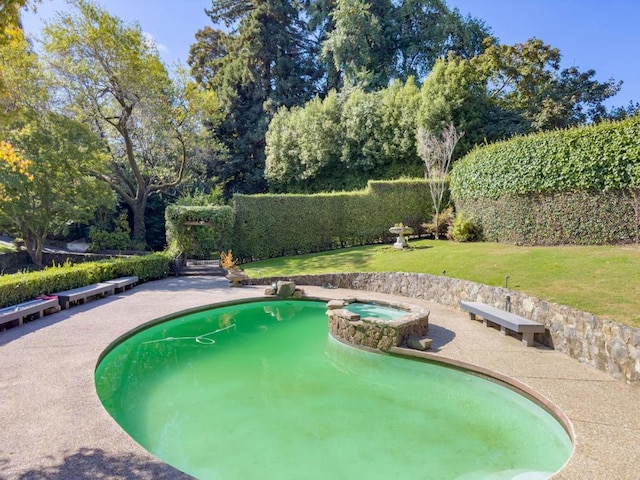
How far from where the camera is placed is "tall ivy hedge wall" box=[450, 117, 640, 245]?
35.2 ft

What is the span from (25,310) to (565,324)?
37.5ft

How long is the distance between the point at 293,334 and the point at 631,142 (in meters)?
10.4

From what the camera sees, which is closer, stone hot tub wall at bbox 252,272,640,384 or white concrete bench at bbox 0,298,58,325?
stone hot tub wall at bbox 252,272,640,384

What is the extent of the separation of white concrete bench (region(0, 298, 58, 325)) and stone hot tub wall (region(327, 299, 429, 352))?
7066 millimetres

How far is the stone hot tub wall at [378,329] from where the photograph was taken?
7953 mm

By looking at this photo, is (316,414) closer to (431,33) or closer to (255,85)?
(431,33)

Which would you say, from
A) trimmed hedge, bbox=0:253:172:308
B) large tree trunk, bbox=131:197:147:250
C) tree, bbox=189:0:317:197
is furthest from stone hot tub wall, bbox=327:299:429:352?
tree, bbox=189:0:317:197

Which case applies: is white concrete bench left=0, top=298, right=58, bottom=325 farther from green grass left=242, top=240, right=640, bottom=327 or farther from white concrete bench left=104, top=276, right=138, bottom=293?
green grass left=242, top=240, right=640, bottom=327

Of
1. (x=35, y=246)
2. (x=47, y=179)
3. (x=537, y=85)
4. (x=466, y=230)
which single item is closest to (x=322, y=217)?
(x=466, y=230)

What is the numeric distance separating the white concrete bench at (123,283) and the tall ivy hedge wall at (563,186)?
537 inches

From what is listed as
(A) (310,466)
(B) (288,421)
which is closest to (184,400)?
(B) (288,421)

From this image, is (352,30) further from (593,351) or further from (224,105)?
(593,351)

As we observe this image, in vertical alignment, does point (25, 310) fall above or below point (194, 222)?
below

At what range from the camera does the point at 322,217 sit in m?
19.5
